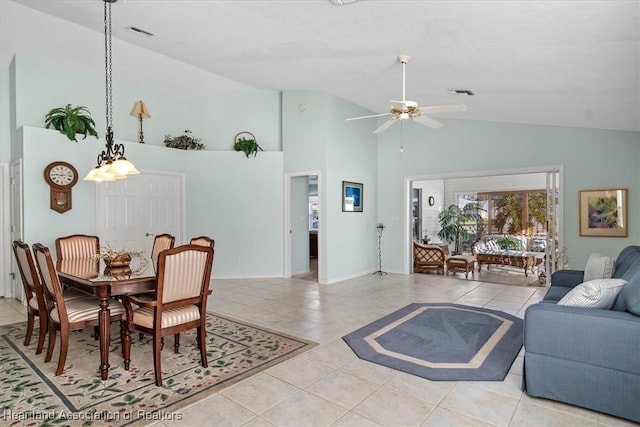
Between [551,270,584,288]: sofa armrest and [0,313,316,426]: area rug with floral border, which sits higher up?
[551,270,584,288]: sofa armrest

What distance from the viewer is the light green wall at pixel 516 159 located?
17.7 ft

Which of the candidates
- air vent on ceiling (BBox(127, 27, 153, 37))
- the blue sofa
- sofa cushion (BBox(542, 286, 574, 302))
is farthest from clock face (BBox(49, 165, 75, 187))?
sofa cushion (BBox(542, 286, 574, 302))

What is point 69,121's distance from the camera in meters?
5.06

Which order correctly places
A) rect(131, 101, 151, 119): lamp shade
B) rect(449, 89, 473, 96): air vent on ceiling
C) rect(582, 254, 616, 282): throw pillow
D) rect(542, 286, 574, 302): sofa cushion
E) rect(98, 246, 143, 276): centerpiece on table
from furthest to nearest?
rect(131, 101, 151, 119): lamp shade
rect(449, 89, 473, 96): air vent on ceiling
rect(582, 254, 616, 282): throw pillow
rect(542, 286, 574, 302): sofa cushion
rect(98, 246, 143, 276): centerpiece on table

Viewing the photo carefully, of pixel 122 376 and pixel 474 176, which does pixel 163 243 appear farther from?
pixel 474 176

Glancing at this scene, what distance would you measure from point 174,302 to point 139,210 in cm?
372

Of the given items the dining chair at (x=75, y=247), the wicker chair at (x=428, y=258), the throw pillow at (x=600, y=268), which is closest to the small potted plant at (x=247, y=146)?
the dining chair at (x=75, y=247)

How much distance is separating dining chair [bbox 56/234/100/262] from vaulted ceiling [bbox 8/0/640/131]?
249 cm

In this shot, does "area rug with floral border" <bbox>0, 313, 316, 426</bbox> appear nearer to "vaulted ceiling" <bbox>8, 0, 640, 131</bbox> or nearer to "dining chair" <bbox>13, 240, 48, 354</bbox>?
"dining chair" <bbox>13, 240, 48, 354</bbox>

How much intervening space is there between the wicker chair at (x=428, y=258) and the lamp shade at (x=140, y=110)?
5.70 meters

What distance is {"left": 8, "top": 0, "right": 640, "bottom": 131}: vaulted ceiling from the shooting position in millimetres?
2891

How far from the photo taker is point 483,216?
11.4m

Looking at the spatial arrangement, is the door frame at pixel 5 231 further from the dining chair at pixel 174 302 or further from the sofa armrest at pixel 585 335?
the sofa armrest at pixel 585 335

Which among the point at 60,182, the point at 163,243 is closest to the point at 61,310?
the point at 163,243
